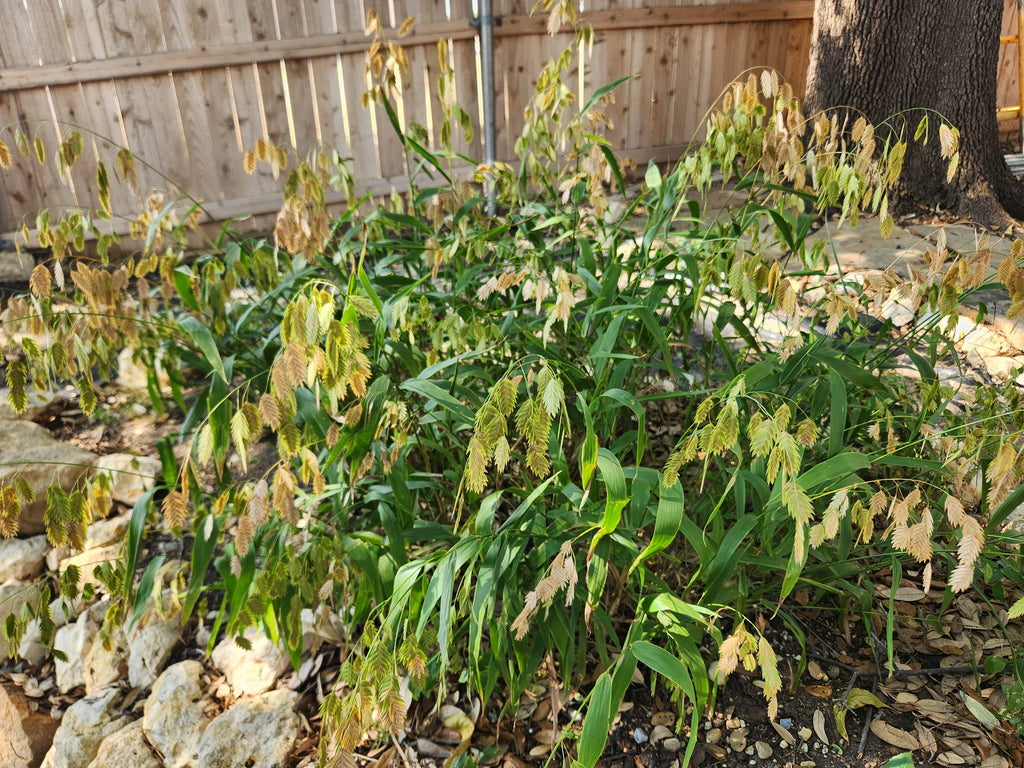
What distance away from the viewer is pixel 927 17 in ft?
12.5

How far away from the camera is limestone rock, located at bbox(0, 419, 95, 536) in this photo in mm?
2445

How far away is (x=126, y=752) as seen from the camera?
1775 mm

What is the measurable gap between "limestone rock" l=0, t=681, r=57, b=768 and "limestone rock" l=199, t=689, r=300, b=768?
526 mm

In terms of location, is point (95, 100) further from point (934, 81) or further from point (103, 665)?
point (934, 81)

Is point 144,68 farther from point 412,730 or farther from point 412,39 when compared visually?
point 412,730

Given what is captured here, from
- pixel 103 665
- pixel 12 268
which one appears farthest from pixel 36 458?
pixel 12 268

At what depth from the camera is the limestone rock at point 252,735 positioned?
169cm

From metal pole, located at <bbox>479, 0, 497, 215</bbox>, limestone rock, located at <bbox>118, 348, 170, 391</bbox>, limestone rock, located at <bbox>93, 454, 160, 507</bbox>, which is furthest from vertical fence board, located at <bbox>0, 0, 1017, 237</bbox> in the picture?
limestone rock, located at <bbox>93, 454, 160, 507</bbox>

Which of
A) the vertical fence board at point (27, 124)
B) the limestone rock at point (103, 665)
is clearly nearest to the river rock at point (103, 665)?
the limestone rock at point (103, 665)

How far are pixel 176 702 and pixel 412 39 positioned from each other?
13.6ft

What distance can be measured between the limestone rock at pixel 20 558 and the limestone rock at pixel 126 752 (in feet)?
2.65

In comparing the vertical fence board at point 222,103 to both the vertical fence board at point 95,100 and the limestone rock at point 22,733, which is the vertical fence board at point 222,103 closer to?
the vertical fence board at point 95,100

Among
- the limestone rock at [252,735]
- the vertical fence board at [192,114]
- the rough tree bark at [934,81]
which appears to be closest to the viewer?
the limestone rock at [252,735]

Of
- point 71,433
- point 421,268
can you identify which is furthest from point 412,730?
point 71,433
